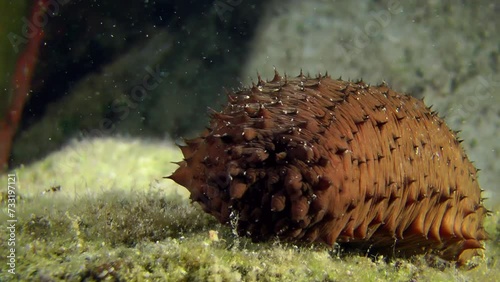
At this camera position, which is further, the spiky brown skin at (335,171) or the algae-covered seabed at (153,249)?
the spiky brown skin at (335,171)

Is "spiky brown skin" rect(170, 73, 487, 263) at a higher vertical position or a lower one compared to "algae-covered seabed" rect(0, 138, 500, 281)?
higher

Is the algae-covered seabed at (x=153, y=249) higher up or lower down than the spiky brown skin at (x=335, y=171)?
lower down

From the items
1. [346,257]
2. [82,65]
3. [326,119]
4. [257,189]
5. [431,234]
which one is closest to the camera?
[257,189]

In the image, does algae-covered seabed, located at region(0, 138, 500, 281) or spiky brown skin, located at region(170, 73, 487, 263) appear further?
spiky brown skin, located at region(170, 73, 487, 263)

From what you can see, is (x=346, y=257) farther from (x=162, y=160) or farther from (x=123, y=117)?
(x=123, y=117)

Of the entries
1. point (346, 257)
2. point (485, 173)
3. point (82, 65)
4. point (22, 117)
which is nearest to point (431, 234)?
point (346, 257)
